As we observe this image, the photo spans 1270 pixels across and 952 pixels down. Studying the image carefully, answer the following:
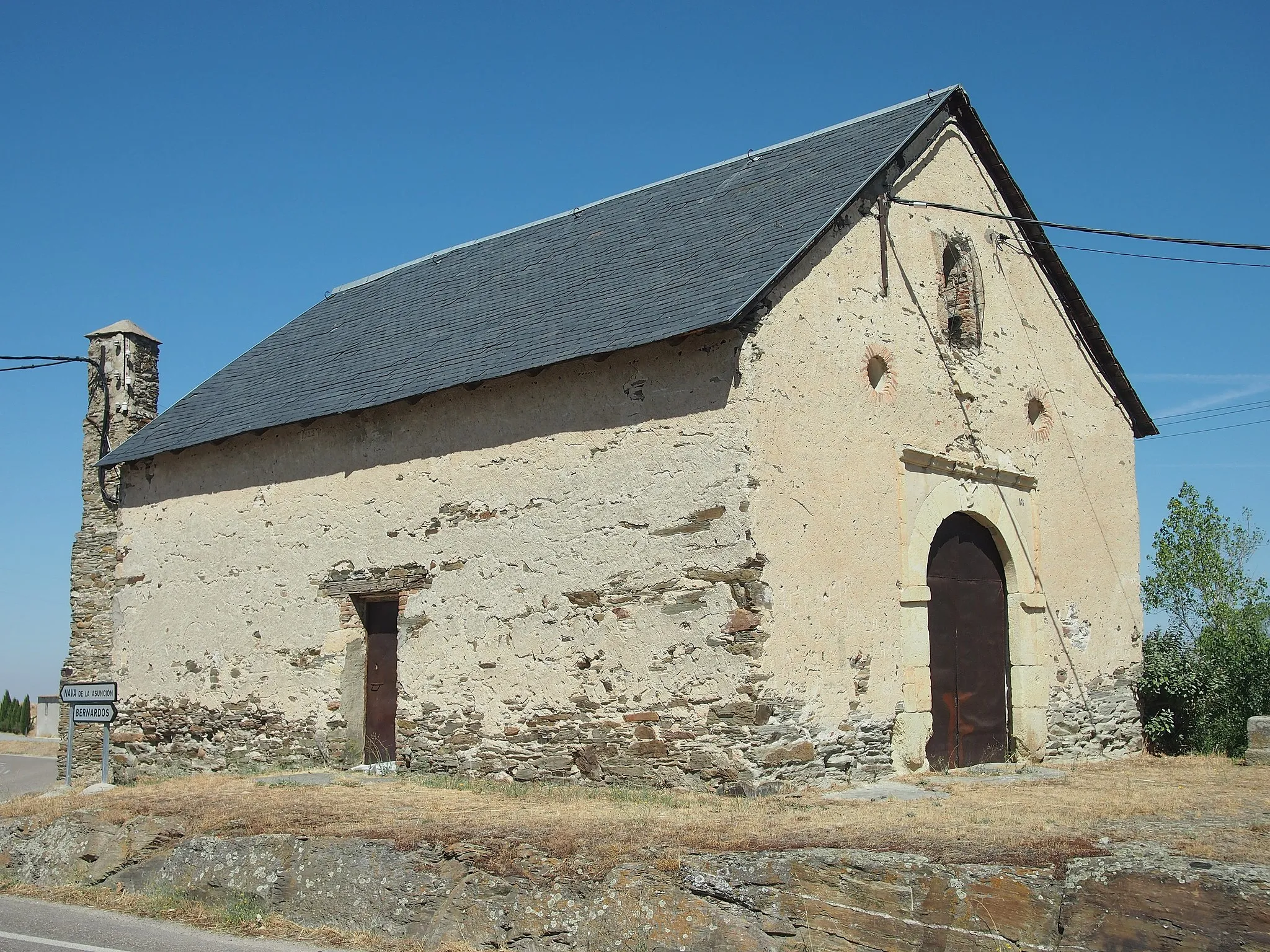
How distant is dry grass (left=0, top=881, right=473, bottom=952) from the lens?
6824 millimetres

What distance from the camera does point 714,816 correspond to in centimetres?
805

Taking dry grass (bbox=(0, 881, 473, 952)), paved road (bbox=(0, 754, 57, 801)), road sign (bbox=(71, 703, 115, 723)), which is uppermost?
road sign (bbox=(71, 703, 115, 723))

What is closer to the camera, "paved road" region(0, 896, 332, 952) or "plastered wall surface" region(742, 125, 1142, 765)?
"paved road" region(0, 896, 332, 952)

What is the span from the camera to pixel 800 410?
9.82m

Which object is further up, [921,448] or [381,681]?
[921,448]

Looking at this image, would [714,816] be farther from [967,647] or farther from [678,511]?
[967,647]

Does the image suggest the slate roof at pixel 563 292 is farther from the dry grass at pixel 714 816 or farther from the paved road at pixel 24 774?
the paved road at pixel 24 774

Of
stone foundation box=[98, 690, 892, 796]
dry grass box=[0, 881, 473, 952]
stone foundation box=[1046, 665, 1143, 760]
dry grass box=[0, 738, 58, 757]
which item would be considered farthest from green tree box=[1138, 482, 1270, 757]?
dry grass box=[0, 738, 58, 757]

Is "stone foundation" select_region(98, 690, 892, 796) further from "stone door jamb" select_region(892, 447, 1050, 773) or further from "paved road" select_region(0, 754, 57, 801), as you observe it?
"paved road" select_region(0, 754, 57, 801)

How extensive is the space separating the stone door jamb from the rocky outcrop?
417 cm

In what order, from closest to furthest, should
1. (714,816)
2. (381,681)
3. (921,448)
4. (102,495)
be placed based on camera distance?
1. (714,816)
2. (921,448)
3. (381,681)
4. (102,495)

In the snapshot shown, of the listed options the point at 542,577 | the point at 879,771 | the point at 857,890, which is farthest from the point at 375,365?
the point at 857,890

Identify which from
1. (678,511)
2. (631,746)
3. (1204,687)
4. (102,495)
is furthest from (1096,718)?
(102,495)

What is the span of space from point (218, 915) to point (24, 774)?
13997 millimetres
